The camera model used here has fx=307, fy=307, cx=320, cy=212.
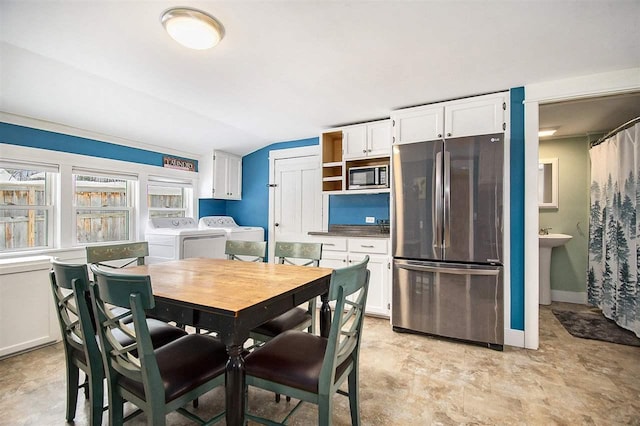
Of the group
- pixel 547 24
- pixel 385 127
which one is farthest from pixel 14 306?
pixel 547 24

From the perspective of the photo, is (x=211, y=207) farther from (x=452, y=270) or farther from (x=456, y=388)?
(x=456, y=388)

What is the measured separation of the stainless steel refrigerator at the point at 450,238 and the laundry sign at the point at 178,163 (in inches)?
124

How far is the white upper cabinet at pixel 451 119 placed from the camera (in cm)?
286

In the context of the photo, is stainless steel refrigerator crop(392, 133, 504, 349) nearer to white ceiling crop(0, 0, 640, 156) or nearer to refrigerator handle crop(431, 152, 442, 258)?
refrigerator handle crop(431, 152, 442, 258)

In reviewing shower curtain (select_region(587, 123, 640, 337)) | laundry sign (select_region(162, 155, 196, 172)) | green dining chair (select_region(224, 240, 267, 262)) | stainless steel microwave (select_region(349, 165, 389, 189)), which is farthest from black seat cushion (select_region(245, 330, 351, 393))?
laundry sign (select_region(162, 155, 196, 172))

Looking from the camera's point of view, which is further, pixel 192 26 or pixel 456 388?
pixel 456 388

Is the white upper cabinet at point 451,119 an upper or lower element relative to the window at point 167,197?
upper

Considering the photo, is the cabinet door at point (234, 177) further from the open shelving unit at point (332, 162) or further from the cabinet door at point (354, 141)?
the cabinet door at point (354, 141)

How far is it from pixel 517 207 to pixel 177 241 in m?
3.67

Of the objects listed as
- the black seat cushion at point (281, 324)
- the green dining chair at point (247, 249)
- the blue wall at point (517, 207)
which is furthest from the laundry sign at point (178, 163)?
the blue wall at point (517, 207)

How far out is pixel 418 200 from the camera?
300 centimetres

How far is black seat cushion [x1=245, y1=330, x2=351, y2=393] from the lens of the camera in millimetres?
1352

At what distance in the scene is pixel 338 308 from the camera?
51.1 inches

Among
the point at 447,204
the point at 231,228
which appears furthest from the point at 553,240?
the point at 231,228
